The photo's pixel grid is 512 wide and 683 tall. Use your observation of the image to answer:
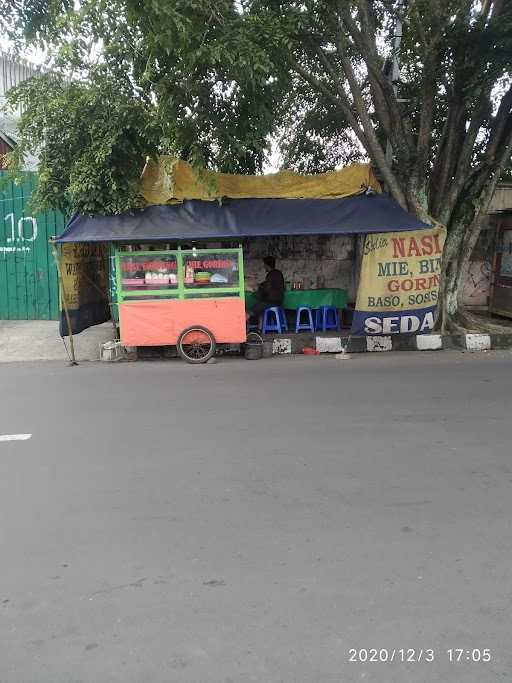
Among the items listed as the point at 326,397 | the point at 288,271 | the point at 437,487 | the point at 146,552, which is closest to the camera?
the point at 146,552

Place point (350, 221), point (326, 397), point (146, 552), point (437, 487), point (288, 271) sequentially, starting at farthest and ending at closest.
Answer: point (288, 271) < point (350, 221) < point (326, 397) < point (437, 487) < point (146, 552)

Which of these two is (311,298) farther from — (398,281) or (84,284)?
(84,284)

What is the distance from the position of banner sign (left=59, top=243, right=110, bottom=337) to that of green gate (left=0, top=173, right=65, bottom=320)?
2071 millimetres

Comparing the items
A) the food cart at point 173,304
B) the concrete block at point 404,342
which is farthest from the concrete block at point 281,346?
A: the concrete block at point 404,342

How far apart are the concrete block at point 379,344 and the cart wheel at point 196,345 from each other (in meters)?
2.59

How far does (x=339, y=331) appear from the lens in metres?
10.5

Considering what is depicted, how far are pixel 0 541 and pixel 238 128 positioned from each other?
6.66m

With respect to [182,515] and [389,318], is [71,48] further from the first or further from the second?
[182,515]

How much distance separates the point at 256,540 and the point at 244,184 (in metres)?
7.05

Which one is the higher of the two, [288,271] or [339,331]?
[288,271]

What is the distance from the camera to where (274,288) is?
10352mm

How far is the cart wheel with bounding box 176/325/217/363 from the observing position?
8672mm

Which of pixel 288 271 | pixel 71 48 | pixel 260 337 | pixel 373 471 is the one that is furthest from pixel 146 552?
pixel 288 271

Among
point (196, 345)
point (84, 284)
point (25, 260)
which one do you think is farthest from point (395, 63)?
Result: point (25, 260)
